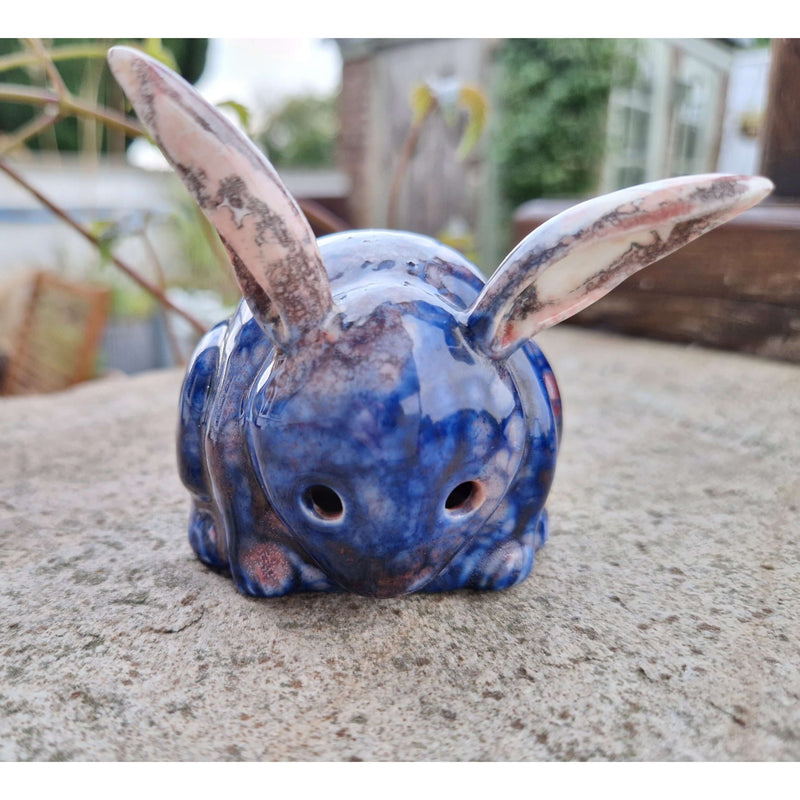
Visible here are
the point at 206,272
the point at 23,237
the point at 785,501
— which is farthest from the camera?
the point at 23,237

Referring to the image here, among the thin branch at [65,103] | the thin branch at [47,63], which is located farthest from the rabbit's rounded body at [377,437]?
the thin branch at [47,63]

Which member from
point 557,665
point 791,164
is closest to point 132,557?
point 557,665

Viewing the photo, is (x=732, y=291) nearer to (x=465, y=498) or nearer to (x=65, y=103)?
(x=465, y=498)

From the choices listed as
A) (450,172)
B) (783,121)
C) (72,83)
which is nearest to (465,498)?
(783,121)

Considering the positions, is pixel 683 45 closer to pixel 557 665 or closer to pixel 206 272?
pixel 206 272

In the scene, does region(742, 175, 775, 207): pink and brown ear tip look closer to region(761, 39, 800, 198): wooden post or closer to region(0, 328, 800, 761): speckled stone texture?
region(0, 328, 800, 761): speckled stone texture

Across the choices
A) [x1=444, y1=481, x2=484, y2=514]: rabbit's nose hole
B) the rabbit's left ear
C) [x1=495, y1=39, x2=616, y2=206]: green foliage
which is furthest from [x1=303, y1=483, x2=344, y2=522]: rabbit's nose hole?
[x1=495, y1=39, x2=616, y2=206]: green foliage
